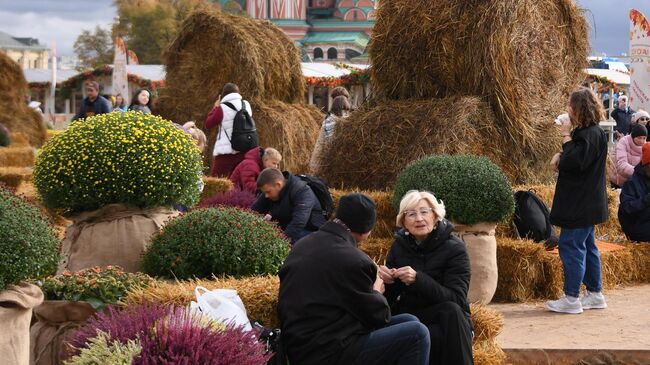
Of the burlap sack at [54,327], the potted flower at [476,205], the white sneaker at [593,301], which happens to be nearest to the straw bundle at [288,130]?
the potted flower at [476,205]

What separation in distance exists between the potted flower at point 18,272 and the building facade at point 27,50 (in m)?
110

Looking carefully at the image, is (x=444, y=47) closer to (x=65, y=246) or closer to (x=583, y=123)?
(x=583, y=123)

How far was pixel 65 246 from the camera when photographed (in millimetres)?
8219

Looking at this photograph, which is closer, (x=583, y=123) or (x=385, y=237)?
(x=583, y=123)

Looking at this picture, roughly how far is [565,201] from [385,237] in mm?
2217

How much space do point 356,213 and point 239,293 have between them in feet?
2.95

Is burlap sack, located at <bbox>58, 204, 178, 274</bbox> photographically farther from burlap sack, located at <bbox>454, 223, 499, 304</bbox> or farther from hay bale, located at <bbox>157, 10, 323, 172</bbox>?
hay bale, located at <bbox>157, 10, 323, 172</bbox>

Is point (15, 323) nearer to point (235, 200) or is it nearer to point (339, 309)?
point (339, 309)

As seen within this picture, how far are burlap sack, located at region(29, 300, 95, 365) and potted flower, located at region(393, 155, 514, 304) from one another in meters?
3.88

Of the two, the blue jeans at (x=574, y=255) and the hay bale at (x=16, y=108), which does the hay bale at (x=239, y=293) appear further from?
the hay bale at (x=16, y=108)

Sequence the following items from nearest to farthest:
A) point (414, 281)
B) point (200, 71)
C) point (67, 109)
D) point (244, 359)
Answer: point (244, 359), point (414, 281), point (200, 71), point (67, 109)

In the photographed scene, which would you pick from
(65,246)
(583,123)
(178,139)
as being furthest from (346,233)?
(583,123)

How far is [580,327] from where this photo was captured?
28.8 ft

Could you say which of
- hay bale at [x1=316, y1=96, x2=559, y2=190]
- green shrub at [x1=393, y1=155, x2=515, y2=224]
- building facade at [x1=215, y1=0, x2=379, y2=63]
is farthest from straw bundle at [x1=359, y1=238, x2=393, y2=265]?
building facade at [x1=215, y1=0, x2=379, y2=63]
